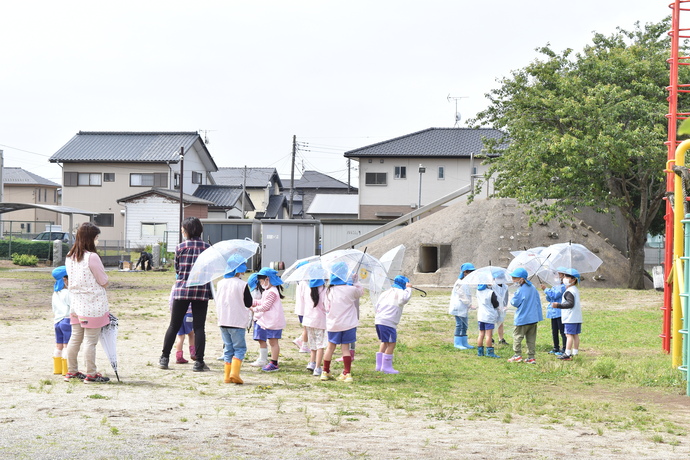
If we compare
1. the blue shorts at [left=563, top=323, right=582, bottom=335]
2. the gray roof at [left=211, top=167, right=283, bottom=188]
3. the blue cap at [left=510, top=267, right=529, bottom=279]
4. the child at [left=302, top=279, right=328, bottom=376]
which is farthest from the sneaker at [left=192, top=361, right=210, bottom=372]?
the gray roof at [left=211, top=167, right=283, bottom=188]

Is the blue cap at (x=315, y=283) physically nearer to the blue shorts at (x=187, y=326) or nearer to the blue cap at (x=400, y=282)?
the blue cap at (x=400, y=282)

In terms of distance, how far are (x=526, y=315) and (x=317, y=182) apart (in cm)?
6461

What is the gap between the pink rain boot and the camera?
9.51 m

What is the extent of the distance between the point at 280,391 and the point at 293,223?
1119 inches

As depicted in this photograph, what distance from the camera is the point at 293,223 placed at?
36312 mm

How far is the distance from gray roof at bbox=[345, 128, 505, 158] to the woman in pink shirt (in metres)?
39.0

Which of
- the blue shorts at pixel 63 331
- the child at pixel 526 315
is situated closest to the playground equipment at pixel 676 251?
the child at pixel 526 315

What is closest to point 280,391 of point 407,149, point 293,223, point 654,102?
point 654,102

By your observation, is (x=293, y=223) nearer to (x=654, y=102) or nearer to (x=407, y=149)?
(x=407, y=149)

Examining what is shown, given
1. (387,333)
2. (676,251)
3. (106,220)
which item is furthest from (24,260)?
(676,251)

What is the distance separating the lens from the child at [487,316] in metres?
11.3

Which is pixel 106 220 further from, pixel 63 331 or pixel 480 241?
pixel 63 331

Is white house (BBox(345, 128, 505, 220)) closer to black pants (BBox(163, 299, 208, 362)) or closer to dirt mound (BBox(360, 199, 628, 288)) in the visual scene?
dirt mound (BBox(360, 199, 628, 288))

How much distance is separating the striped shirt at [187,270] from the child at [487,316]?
4.19 metres
